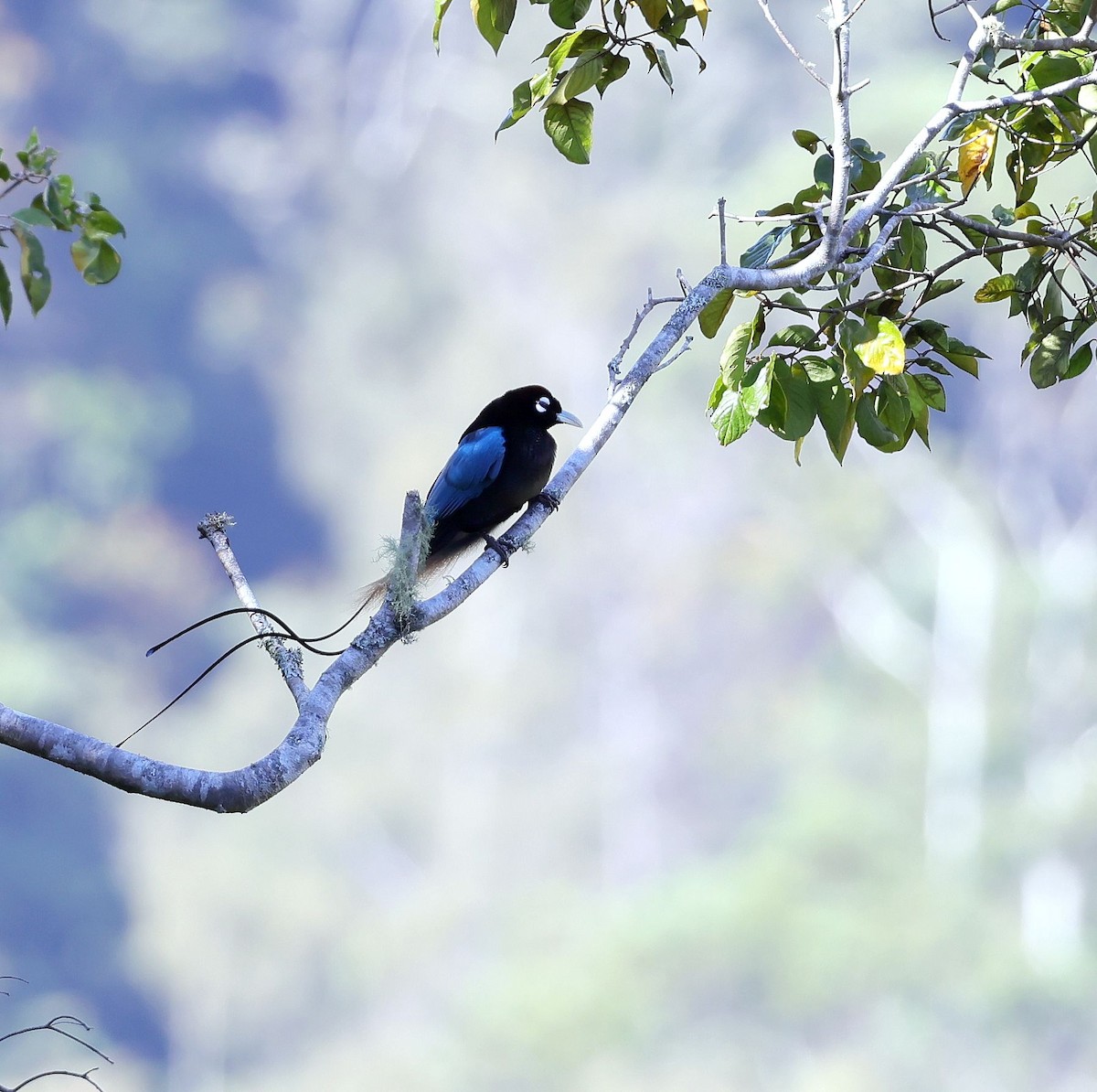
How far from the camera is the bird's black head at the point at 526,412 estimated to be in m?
4.67

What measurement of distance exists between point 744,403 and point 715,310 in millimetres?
240

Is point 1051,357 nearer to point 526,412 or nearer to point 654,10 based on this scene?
point 654,10

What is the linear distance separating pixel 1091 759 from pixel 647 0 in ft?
73.8

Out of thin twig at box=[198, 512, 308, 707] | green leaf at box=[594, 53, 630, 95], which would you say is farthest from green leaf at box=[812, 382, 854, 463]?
thin twig at box=[198, 512, 308, 707]

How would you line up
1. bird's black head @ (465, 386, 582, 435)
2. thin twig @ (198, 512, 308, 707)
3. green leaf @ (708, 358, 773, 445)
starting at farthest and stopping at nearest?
bird's black head @ (465, 386, 582, 435)
green leaf @ (708, 358, 773, 445)
thin twig @ (198, 512, 308, 707)

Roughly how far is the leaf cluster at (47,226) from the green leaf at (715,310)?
1.06 metres

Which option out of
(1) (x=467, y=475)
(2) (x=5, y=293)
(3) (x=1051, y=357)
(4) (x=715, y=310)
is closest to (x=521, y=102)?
(4) (x=715, y=310)

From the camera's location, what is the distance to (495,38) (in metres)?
2.63

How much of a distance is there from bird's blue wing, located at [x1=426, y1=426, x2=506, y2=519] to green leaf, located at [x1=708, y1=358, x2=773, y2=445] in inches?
60.8

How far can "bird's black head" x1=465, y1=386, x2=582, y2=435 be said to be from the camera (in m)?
4.67

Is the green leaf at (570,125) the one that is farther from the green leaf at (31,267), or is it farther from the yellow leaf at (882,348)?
the green leaf at (31,267)

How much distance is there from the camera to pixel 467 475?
4.18 meters

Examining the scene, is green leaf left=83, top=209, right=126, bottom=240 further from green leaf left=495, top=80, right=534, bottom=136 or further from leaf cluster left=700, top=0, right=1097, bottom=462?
leaf cluster left=700, top=0, right=1097, bottom=462

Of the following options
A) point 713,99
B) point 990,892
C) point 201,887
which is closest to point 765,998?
point 990,892
